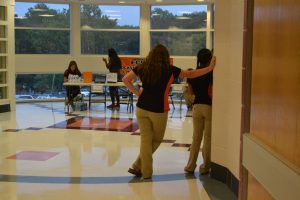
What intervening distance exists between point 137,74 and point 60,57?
31.2 feet

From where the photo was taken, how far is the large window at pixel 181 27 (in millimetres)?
14609

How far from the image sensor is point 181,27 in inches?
Result: 583

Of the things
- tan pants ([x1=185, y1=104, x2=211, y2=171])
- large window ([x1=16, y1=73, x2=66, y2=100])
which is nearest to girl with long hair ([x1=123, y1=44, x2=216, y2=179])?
tan pants ([x1=185, y1=104, x2=211, y2=171])

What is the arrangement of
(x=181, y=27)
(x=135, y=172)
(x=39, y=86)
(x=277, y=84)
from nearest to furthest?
(x=277, y=84) < (x=135, y=172) < (x=39, y=86) < (x=181, y=27)

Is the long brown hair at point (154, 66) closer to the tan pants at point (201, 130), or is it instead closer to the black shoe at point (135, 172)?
the tan pants at point (201, 130)

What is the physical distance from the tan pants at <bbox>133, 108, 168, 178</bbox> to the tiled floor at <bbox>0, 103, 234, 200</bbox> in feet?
0.63

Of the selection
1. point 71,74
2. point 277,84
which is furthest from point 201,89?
point 71,74

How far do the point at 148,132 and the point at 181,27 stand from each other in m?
10.2

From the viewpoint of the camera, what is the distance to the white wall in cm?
477

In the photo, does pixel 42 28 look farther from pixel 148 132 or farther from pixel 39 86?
pixel 148 132

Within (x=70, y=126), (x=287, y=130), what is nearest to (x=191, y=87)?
(x=287, y=130)

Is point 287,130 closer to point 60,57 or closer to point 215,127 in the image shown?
point 215,127

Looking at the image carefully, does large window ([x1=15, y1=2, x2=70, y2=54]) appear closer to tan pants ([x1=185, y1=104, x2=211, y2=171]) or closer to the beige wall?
tan pants ([x1=185, y1=104, x2=211, y2=171])

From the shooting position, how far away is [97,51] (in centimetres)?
1479
